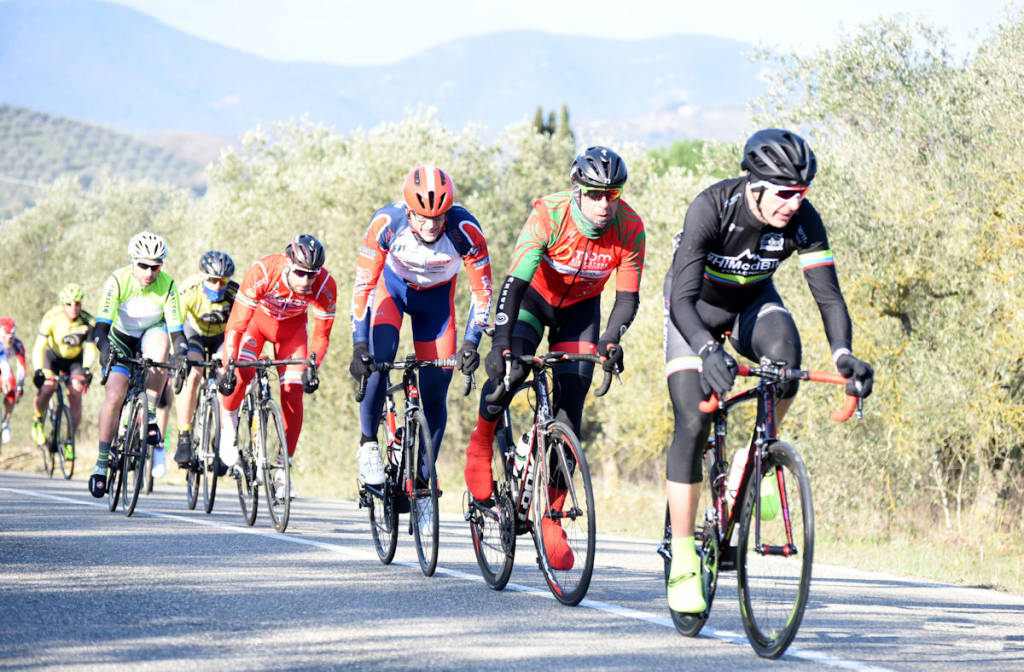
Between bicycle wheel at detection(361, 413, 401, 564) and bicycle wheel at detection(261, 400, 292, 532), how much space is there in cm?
158

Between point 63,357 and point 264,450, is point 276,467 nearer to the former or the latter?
point 264,450

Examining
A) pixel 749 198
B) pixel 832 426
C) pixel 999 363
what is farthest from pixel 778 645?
pixel 832 426

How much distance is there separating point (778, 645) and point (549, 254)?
9.16 feet

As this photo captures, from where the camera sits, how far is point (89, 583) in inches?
246

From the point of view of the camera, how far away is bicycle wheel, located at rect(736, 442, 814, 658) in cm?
458

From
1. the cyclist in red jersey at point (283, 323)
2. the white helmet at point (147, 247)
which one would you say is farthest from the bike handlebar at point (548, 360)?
the white helmet at point (147, 247)

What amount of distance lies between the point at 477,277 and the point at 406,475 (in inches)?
53.4

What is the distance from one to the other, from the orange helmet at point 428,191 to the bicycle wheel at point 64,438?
11.4 metres

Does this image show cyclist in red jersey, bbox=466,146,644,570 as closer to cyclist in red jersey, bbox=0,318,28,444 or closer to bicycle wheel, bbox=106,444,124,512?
bicycle wheel, bbox=106,444,124,512

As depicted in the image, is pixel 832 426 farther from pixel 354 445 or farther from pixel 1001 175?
pixel 354 445

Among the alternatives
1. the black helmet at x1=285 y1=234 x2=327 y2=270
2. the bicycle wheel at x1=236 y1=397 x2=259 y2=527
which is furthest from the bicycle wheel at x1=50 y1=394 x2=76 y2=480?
the black helmet at x1=285 y1=234 x2=327 y2=270

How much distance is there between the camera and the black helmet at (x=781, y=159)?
489cm

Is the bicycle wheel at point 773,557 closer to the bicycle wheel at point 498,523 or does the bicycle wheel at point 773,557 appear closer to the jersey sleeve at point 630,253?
the bicycle wheel at point 498,523

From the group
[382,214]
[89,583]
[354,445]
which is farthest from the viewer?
[354,445]
